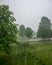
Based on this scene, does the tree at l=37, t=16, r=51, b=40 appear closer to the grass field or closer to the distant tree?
the distant tree

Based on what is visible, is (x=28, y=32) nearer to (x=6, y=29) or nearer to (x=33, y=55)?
(x=33, y=55)

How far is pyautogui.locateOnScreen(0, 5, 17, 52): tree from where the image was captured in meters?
18.2

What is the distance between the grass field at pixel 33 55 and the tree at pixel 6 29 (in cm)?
201

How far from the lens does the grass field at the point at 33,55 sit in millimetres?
19603

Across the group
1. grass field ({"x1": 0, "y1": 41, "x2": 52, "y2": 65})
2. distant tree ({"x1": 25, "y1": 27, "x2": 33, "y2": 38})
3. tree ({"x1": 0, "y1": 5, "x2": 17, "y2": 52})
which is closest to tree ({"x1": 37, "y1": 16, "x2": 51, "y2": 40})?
distant tree ({"x1": 25, "y1": 27, "x2": 33, "y2": 38})

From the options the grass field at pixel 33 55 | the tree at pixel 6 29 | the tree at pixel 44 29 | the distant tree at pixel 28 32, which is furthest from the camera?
the distant tree at pixel 28 32

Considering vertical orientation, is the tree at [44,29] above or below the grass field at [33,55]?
above

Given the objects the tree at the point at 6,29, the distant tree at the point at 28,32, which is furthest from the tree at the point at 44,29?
the tree at the point at 6,29

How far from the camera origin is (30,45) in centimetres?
2383

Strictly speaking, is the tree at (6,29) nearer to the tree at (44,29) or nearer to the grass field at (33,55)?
the grass field at (33,55)

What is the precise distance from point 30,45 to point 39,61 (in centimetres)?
426

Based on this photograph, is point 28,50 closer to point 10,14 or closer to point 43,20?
point 10,14

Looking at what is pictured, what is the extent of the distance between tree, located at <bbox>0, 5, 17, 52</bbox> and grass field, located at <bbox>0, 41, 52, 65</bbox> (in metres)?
2.01

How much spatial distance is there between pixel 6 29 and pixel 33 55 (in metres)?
5.29
